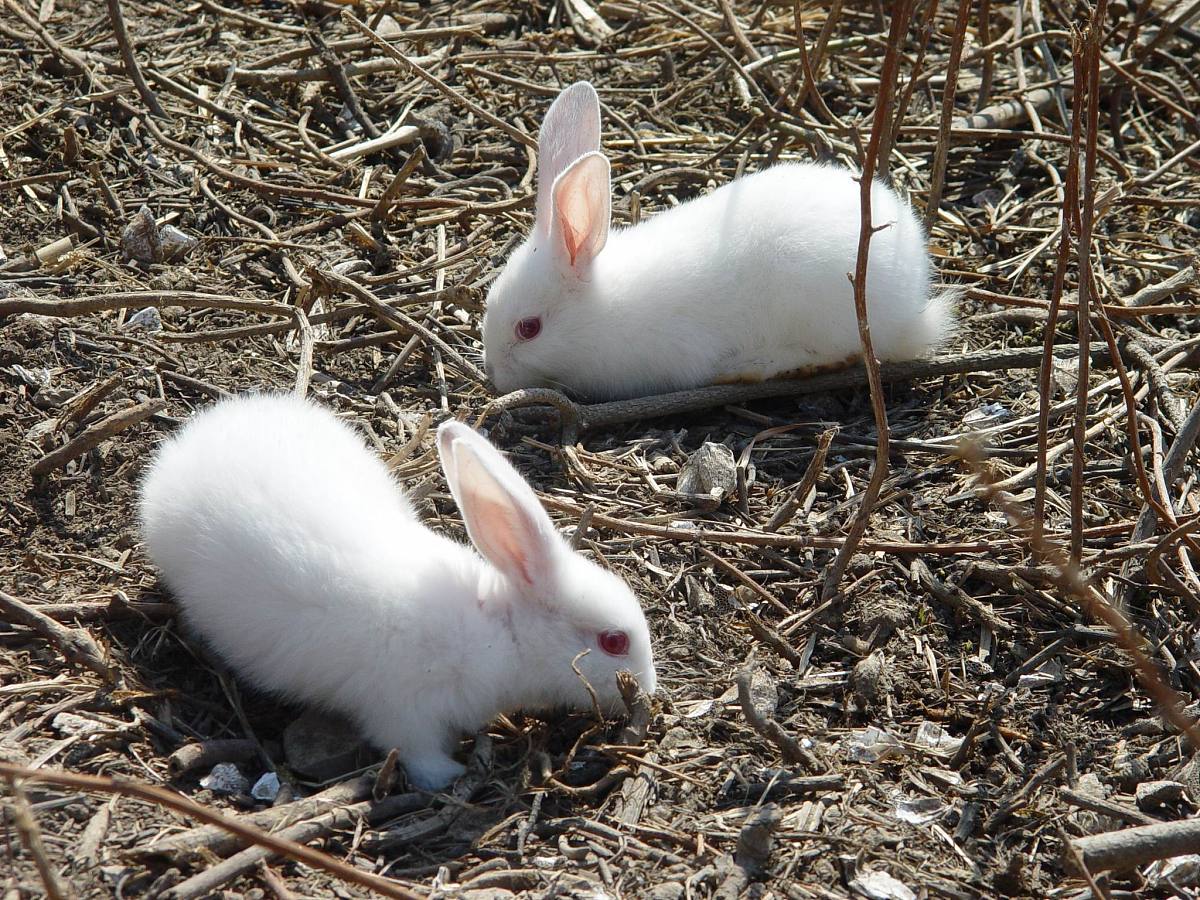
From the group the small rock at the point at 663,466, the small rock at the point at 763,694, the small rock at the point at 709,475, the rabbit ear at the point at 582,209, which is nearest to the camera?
the small rock at the point at 763,694

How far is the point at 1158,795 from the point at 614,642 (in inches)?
58.3

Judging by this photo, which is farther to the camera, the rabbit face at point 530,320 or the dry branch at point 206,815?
the rabbit face at point 530,320

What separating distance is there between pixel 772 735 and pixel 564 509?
119 centimetres

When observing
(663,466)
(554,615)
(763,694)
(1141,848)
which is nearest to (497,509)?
(554,615)

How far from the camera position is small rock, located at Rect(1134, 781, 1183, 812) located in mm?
3254

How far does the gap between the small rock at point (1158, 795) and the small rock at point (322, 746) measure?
208 centimetres

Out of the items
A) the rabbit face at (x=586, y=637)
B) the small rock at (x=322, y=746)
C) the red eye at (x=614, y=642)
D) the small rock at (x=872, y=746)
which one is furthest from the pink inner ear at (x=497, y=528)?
the small rock at (x=872, y=746)

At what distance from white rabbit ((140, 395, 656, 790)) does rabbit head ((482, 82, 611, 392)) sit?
1.53 meters

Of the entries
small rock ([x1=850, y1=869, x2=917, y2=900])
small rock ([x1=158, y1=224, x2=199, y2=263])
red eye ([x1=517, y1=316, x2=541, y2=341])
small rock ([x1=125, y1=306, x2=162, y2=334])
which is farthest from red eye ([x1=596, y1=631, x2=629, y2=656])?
small rock ([x1=158, y1=224, x2=199, y2=263])

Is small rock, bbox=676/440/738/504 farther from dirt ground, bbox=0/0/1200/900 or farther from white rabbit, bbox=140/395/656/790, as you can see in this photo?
white rabbit, bbox=140/395/656/790

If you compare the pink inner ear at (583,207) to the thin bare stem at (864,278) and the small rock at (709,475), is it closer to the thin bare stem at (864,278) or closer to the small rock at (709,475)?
the small rock at (709,475)

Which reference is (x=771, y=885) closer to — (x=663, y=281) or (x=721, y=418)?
(x=721, y=418)

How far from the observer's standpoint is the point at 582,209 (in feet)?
16.1

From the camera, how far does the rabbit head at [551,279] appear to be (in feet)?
16.3
